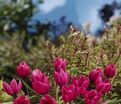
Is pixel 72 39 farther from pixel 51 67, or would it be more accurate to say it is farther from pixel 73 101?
pixel 73 101

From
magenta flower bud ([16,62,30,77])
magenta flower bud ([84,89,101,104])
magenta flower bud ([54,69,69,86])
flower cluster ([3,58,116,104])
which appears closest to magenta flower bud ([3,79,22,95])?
flower cluster ([3,58,116,104])

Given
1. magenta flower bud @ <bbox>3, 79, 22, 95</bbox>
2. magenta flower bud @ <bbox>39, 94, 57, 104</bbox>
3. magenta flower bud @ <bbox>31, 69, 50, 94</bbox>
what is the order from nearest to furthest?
magenta flower bud @ <bbox>39, 94, 57, 104</bbox>
magenta flower bud @ <bbox>31, 69, 50, 94</bbox>
magenta flower bud @ <bbox>3, 79, 22, 95</bbox>

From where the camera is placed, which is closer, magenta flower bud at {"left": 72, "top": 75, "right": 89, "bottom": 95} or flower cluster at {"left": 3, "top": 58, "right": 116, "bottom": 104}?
flower cluster at {"left": 3, "top": 58, "right": 116, "bottom": 104}


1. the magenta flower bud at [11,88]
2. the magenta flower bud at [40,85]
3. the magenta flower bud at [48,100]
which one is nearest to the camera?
the magenta flower bud at [48,100]

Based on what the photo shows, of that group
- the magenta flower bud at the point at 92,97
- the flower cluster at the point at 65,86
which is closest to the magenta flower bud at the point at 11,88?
the flower cluster at the point at 65,86

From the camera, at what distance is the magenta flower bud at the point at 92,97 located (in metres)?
2.69

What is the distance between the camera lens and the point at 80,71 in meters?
3.47

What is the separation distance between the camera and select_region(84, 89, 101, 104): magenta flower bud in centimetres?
269

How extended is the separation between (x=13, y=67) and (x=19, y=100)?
1116 cm

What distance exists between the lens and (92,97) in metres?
2.72

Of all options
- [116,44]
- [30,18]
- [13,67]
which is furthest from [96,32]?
[116,44]

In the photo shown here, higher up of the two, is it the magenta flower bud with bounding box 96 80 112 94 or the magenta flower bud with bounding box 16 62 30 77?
the magenta flower bud with bounding box 16 62 30 77

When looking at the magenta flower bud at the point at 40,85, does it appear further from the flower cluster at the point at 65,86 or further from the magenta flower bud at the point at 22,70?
the magenta flower bud at the point at 22,70

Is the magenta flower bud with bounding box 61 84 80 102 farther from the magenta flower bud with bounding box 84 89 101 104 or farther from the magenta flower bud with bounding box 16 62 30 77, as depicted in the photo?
the magenta flower bud with bounding box 16 62 30 77
